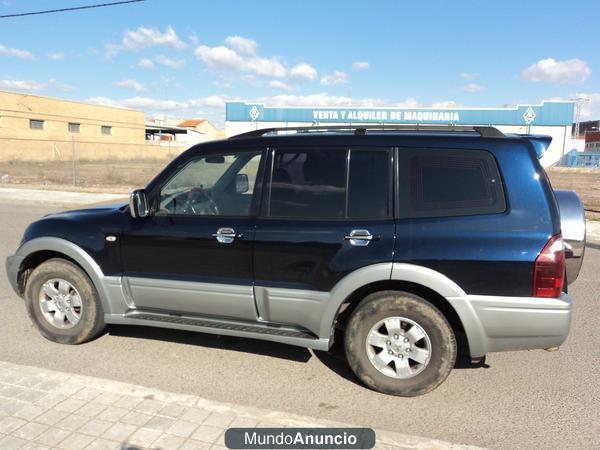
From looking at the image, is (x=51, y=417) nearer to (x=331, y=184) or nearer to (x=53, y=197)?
(x=331, y=184)

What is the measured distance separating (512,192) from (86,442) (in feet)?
10.0

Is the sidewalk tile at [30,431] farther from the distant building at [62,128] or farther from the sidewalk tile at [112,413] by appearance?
the distant building at [62,128]

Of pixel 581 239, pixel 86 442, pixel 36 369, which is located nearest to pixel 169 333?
pixel 36 369

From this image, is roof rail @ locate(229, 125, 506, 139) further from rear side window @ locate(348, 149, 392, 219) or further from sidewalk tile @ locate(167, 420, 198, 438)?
sidewalk tile @ locate(167, 420, 198, 438)

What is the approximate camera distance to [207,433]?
2.65 meters

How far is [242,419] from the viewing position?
109 inches

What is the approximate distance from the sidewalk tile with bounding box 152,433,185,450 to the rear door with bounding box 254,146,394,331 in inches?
43.9

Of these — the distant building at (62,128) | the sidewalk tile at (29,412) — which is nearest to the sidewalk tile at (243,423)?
the sidewalk tile at (29,412)

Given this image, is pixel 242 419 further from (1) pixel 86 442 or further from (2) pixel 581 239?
(2) pixel 581 239

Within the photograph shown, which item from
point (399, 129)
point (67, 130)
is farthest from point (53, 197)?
point (67, 130)

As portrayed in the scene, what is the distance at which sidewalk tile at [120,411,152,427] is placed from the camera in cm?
275

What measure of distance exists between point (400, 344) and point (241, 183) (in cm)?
181

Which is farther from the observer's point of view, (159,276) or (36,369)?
(159,276)

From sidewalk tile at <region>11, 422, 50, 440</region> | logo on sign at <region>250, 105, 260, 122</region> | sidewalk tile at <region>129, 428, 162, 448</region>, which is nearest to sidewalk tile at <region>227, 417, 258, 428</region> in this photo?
sidewalk tile at <region>129, 428, 162, 448</region>
